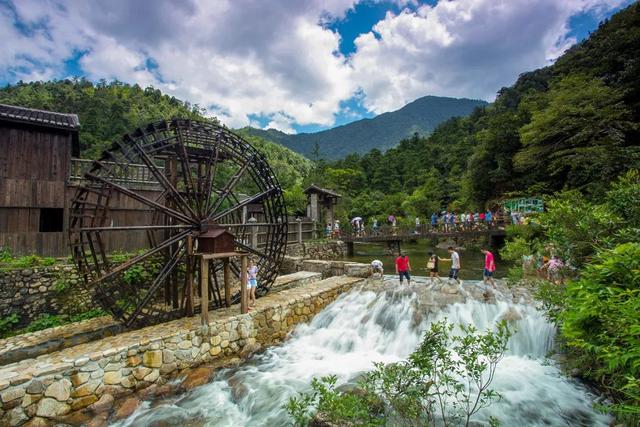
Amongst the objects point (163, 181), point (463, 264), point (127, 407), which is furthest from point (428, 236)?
point (127, 407)

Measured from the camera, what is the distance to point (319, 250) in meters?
22.0

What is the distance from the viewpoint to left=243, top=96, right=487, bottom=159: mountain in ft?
459

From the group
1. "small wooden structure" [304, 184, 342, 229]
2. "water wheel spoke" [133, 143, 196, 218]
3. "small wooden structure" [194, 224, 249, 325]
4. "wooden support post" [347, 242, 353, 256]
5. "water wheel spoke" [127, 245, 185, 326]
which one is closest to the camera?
"water wheel spoke" [127, 245, 185, 326]

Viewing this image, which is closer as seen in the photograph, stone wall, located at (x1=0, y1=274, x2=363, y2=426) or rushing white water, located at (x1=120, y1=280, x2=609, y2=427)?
stone wall, located at (x1=0, y1=274, x2=363, y2=426)

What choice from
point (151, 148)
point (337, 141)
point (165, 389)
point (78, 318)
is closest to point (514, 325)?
point (165, 389)

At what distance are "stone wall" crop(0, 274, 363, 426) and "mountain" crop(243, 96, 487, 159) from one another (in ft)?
419

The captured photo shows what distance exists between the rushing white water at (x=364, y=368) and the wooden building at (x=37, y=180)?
331 inches

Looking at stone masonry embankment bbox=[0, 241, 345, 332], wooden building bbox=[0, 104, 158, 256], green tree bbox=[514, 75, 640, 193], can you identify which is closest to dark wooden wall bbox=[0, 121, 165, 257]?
wooden building bbox=[0, 104, 158, 256]

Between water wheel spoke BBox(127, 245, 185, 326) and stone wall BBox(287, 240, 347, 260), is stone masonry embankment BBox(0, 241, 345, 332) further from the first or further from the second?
stone wall BBox(287, 240, 347, 260)

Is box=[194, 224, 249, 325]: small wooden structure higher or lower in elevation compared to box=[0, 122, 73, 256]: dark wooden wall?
lower

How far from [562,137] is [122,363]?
23047 mm

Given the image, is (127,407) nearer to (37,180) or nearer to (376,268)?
(376,268)

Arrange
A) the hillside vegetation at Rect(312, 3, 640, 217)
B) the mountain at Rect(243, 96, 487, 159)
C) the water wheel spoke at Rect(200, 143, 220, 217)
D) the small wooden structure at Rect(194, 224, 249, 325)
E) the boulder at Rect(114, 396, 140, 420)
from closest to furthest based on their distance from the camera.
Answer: the boulder at Rect(114, 396, 140, 420), the small wooden structure at Rect(194, 224, 249, 325), the water wheel spoke at Rect(200, 143, 220, 217), the hillside vegetation at Rect(312, 3, 640, 217), the mountain at Rect(243, 96, 487, 159)

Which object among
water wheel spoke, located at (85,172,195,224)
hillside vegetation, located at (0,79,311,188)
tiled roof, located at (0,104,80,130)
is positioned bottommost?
water wheel spoke, located at (85,172,195,224)
